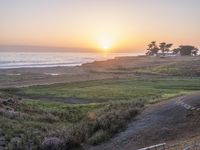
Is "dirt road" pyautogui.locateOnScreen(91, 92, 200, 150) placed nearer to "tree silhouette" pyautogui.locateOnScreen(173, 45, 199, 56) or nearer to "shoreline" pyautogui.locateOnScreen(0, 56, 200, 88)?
"shoreline" pyautogui.locateOnScreen(0, 56, 200, 88)

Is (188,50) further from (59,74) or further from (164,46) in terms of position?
(59,74)

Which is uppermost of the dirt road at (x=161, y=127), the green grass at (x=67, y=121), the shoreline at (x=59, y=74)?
the dirt road at (x=161, y=127)

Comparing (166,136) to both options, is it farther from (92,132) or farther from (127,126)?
(92,132)

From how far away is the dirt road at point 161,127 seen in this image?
2266cm

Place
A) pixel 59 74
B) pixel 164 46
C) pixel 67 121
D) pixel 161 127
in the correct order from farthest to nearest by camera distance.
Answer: pixel 164 46 → pixel 59 74 → pixel 67 121 → pixel 161 127

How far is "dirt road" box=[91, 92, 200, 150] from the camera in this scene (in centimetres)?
2266

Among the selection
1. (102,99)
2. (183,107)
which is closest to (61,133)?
(183,107)

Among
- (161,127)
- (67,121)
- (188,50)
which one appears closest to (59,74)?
(67,121)

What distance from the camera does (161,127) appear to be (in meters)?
→ 24.6

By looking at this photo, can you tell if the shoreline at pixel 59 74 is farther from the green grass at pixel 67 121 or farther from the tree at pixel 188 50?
the tree at pixel 188 50

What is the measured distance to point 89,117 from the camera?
3191 centimetres

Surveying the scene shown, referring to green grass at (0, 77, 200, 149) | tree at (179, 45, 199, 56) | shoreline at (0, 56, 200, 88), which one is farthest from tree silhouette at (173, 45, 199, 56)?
green grass at (0, 77, 200, 149)

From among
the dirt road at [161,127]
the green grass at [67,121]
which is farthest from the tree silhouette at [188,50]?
the dirt road at [161,127]

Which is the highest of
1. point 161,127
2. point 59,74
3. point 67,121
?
point 161,127
